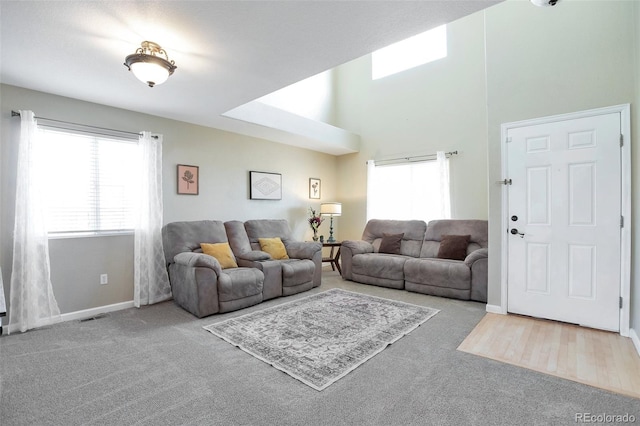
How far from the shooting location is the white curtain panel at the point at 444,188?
493cm

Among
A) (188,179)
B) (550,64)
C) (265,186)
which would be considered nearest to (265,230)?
(265,186)

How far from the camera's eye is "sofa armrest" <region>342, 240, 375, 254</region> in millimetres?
4953

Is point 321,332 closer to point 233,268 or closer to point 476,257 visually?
point 233,268

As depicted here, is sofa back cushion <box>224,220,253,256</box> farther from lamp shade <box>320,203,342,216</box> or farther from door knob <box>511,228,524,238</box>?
door knob <box>511,228,524,238</box>

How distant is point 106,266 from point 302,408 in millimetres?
3053

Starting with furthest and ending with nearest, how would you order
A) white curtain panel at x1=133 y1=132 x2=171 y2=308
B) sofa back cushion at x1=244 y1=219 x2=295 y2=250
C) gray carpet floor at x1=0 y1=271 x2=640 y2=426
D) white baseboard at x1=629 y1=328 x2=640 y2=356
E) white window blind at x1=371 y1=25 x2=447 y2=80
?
white window blind at x1=371 y1=25 x2=447 y2=80
sofa back cushion at x1=244 y1=219 x2=295 y2=250
white curtain panel at x1=133 y1=132 x2=171 y2=308
white baseboard at x1=629 y1=328 x2=640 y2=356
gray carpet floor at x1=0 y1=271 x2=640 y2=426

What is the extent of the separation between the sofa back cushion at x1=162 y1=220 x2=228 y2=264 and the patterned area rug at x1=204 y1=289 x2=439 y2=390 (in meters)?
1.27

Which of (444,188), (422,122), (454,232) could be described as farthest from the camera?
(422,122)

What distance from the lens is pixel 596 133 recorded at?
2820mm

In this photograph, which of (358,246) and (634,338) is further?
(358,246)

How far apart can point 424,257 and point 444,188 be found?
47.7 inches

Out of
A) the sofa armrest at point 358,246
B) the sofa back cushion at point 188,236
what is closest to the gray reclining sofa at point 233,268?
the sofa back cushion at point 188,236

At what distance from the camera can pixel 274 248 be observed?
4.48 meters

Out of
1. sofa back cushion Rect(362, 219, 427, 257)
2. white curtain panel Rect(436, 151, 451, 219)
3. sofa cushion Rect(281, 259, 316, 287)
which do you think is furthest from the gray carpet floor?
white curtain panel Rect(436, 151, 451, 219)
